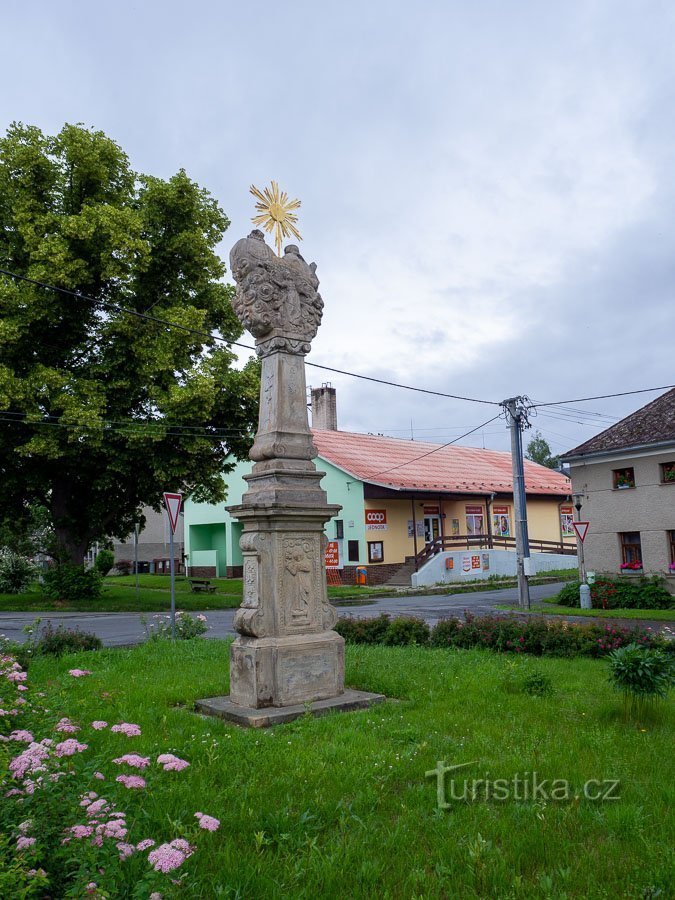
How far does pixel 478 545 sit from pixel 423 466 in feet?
17.7

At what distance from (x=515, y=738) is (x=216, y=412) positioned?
17442 millimetres

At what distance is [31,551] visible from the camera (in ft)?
116

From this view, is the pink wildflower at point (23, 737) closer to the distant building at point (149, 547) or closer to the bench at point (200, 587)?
the bench at point (200, 587)

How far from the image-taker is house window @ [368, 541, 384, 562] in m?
33.2

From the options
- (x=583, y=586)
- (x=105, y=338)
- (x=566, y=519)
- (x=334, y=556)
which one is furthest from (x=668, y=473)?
(x=566, y=519)

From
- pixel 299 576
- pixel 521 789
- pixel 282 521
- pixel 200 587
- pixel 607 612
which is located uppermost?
pixel 282 521

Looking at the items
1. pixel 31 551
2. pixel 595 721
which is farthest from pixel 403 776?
pixel 31 551

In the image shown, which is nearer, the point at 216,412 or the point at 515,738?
the point at 515,738

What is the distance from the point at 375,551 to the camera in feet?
110

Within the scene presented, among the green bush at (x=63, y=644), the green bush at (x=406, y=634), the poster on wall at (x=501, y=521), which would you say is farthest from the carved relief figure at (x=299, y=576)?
the poster on wall at (x=501, y=521)

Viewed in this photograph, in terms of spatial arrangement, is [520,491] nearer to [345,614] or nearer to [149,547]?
[345,614]

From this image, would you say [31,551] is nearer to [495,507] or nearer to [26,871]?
[495,507]

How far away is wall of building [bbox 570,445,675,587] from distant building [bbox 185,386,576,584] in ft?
31.1

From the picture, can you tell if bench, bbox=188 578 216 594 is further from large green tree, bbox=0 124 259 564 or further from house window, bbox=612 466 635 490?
house window, bbox=612 466 635 490
